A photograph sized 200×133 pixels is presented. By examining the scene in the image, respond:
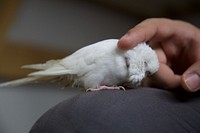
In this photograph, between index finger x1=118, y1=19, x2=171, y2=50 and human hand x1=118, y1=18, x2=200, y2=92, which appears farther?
human hand x1=118, y1=18, x2=200, y2=92

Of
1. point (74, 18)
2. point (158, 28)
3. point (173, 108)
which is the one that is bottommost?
point (173, 108)

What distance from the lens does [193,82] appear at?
0.52 meters

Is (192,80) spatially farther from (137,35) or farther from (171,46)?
(171,46)

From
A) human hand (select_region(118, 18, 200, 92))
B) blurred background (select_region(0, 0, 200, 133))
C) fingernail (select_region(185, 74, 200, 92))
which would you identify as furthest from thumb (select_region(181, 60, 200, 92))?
blurred background (select_region(0, 0, 200, 133))

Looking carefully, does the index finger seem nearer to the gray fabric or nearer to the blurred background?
the gray fabric

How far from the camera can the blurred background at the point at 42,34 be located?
1271mm

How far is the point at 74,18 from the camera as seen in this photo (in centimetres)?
148

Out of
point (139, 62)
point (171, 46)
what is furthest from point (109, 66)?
point (171, 46)

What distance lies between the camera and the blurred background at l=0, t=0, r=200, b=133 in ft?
4.17

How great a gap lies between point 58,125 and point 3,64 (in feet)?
2.92

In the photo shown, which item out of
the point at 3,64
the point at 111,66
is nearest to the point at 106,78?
the point at 111,66

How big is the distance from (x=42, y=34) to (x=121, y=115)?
1009 millimetres

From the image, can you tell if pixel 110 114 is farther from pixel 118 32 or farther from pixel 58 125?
pixel 118 32

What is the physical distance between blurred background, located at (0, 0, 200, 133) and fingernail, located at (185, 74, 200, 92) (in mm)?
827
